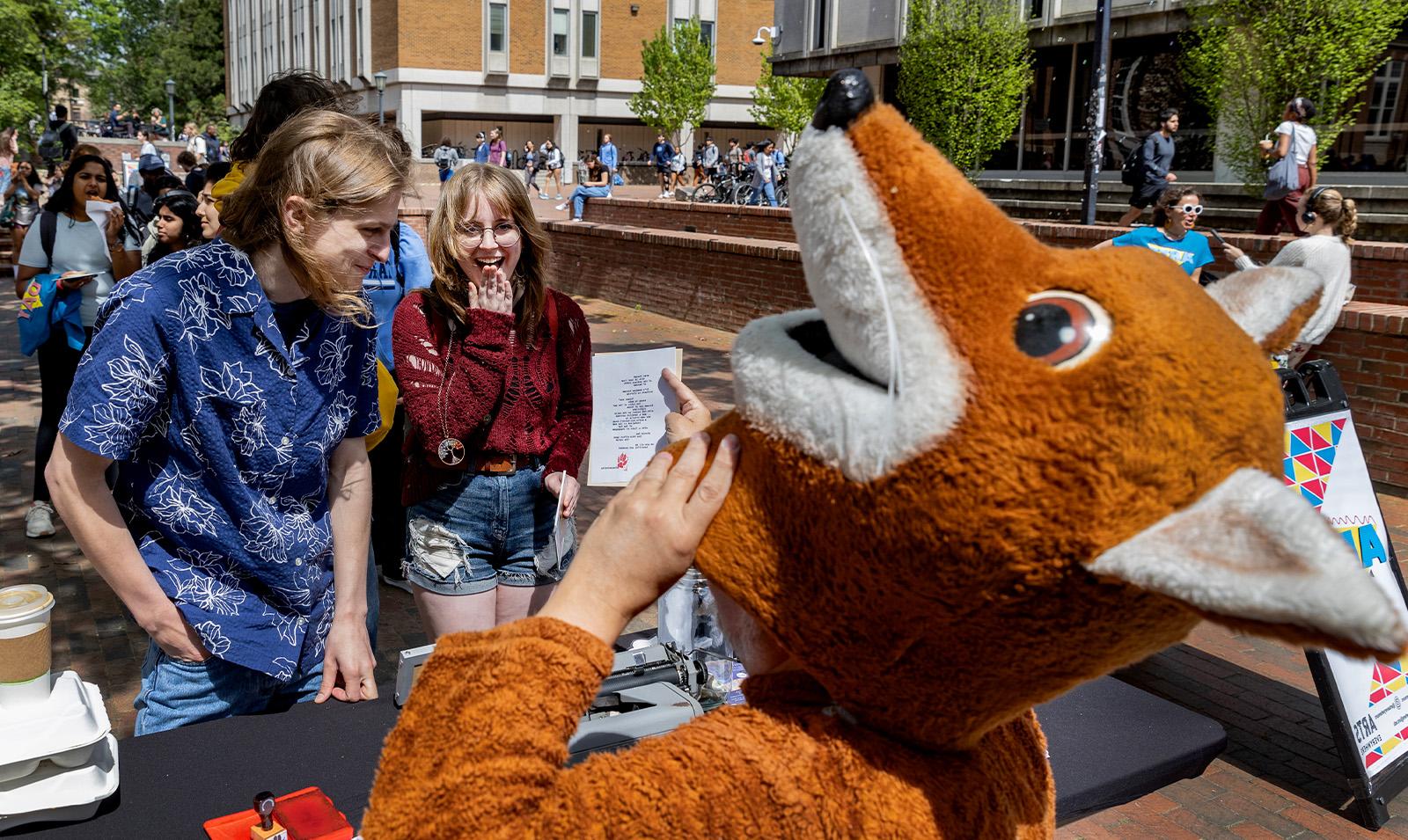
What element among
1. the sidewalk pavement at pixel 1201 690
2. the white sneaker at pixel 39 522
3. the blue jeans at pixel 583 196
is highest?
the blue jeans at pixel 583 196

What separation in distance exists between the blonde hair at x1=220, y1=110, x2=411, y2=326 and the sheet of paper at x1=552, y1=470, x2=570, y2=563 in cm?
102

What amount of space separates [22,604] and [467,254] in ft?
5.42

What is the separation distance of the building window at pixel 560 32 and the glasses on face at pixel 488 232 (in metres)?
49.6

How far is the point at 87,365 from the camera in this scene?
1.98 metres

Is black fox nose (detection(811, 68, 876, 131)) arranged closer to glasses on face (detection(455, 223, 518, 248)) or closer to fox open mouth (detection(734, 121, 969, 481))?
fox open mouth (detection(734, 121, 969, 481))

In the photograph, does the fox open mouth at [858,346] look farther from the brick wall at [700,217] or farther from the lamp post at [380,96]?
the brick wall at [700,217]

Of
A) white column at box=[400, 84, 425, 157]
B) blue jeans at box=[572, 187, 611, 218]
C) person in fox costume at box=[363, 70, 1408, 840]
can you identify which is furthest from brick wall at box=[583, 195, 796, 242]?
white column at box=[400, 84, 425, 157]

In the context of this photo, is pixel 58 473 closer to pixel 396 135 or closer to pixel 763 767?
pixel 396 135

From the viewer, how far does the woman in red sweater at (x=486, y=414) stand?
3.11 metres

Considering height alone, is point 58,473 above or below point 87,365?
below

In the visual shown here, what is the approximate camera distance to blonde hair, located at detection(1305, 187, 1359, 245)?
740cm

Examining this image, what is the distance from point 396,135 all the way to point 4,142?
2386 centimetres

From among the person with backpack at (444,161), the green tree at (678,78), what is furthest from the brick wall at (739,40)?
the person with backpack at (444,161)

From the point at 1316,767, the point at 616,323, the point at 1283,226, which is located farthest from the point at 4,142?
the point at 1316,767
